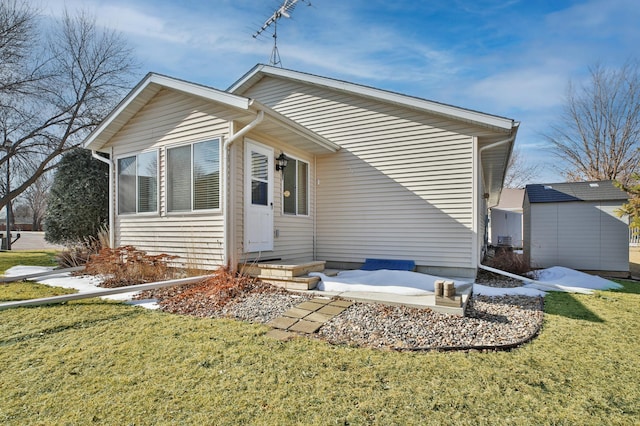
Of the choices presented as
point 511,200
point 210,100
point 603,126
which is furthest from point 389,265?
point 511,200

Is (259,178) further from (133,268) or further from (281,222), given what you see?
(133,268)

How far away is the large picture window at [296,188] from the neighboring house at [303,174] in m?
0.04

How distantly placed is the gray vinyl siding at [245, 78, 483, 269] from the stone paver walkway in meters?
3.28

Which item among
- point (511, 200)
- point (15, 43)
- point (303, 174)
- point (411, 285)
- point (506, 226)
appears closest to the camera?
point (411, 285)

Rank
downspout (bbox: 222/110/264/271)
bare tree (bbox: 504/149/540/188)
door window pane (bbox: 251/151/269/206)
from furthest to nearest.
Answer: bare tree (bbox: 504/149/540/188) < door window pane (bbox: 251/151/269/206) < downspout (bbox: 222/110/264/271)

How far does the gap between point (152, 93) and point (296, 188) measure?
3.63 m

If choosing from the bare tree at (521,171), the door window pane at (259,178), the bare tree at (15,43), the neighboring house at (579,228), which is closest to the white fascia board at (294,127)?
the door window pane at (259,178)

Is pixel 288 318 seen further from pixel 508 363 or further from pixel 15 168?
pixel 15 168

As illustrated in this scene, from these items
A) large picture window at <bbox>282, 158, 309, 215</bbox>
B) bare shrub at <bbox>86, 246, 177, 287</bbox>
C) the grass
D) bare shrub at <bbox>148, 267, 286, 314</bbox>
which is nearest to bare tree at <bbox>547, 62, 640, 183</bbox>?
large picture window at <bbox>282, 158, 309, 215</bbox>

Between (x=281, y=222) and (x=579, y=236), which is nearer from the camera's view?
(x=281, y=222)

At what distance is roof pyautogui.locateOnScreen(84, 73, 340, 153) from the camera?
18.4 ft

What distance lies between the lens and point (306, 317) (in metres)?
3.95

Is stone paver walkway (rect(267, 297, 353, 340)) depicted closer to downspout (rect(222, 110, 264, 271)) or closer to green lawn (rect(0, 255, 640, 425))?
green lawn (rect(0, 255, 640, 425))

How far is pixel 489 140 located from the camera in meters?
7.05
